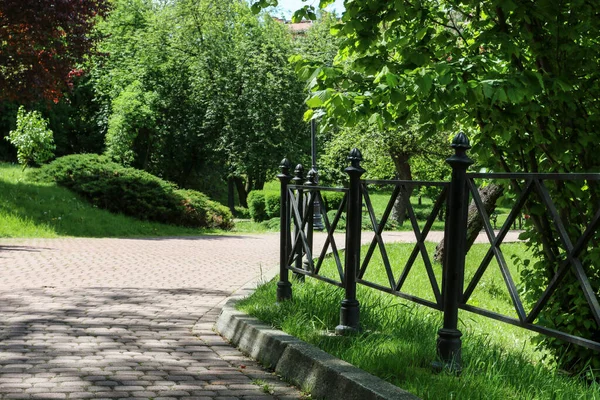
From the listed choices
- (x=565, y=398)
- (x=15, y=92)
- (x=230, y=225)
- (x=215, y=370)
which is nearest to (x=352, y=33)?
(x=215, y=370)

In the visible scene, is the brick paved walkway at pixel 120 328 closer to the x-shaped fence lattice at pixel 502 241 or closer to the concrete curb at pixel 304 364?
the concrete curb at pixel 304 364

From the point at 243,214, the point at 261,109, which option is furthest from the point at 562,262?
the point at 243,214

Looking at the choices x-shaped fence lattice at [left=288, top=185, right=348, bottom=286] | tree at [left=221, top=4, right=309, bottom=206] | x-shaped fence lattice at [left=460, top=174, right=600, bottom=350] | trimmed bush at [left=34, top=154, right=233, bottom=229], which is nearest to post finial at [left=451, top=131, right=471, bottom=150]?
x-shaped fence lattice at [left=460, top=174, right=600, bottom=350]

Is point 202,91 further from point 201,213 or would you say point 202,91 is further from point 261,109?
point 201,213

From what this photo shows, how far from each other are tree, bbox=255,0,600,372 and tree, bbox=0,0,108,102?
40.0 ft

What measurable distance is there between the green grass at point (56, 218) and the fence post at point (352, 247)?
1330cm

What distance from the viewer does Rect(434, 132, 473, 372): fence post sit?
4.61 m

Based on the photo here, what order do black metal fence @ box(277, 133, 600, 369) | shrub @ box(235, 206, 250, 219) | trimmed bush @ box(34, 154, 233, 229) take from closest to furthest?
black metal fence @ box(277, 133, 600, 369)
trimmed bush @ box(34, 154, 233, 229)
shrub @ box(235, 206, 250, 219)

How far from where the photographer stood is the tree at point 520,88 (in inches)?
219

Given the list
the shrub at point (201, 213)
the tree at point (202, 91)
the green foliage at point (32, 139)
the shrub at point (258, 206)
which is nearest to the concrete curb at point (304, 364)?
the shrub at point (201, 213)

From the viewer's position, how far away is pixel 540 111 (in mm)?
6047

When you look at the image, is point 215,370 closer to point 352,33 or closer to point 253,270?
point 352,33

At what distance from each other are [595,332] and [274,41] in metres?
29.7

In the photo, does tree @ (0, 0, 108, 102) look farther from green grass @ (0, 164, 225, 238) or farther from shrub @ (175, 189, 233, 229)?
shrub @ (175, 189, 233, 229)
